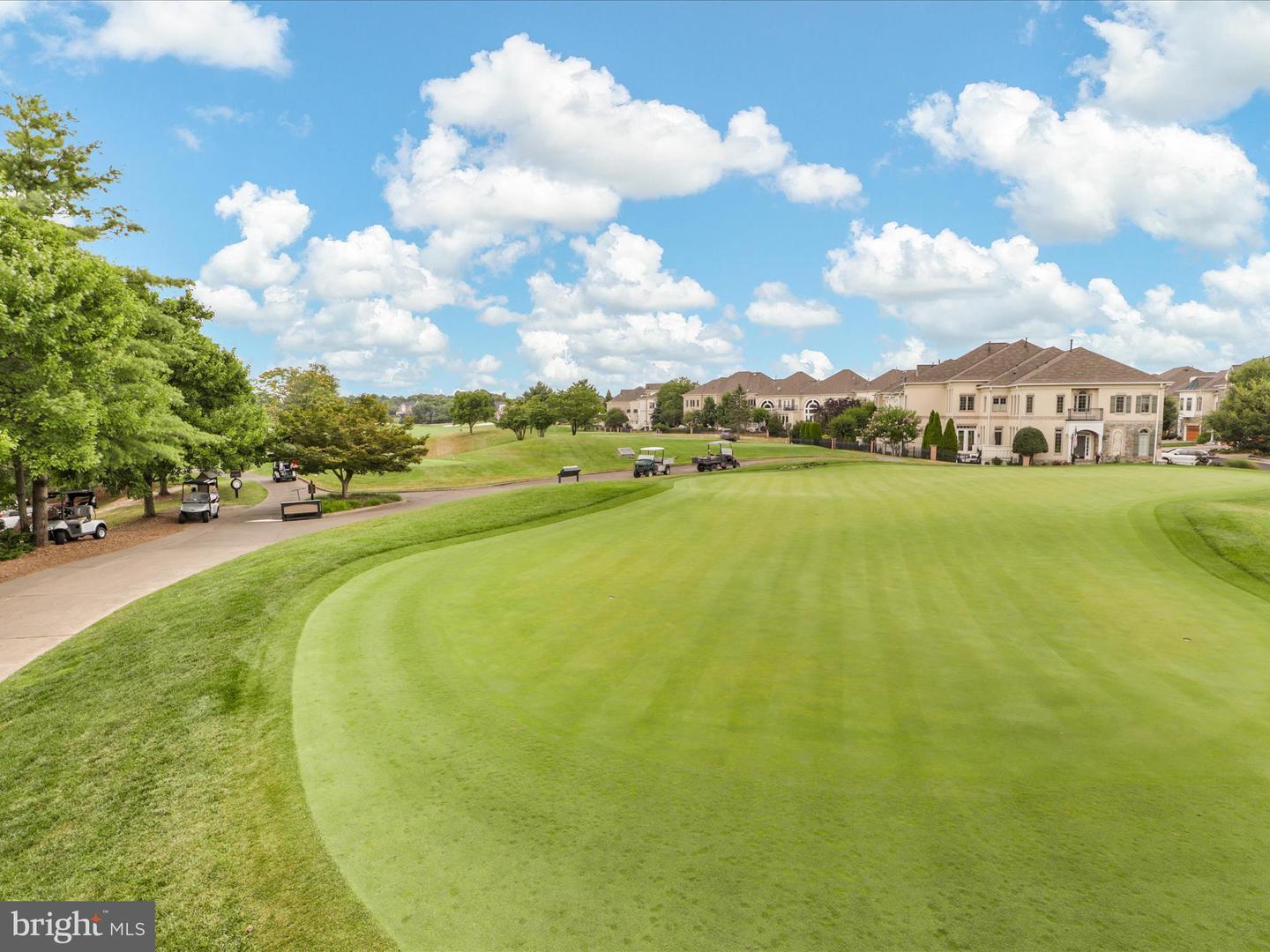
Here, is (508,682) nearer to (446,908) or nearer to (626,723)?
(626,723)

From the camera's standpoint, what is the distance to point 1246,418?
66.9 metres

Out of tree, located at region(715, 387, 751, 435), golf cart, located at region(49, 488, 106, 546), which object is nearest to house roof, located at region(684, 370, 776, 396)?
tree, located at region(715, 387, 751, 435)

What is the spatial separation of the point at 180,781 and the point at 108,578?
15.4m

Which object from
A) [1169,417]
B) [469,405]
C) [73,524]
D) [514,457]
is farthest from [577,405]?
[1169,417]

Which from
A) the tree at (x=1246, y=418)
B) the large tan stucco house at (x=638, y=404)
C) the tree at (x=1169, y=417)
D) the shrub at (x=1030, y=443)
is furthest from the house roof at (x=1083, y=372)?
the large tan stucco house at (x=638, y=404)

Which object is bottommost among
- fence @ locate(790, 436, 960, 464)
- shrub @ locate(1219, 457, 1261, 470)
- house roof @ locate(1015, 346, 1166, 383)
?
shrub @ locate(1219, 457, 1261, 470)

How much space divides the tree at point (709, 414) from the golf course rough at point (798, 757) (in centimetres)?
10336

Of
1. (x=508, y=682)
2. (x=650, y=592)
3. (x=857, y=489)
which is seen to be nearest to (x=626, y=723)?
(x=508, y=682)

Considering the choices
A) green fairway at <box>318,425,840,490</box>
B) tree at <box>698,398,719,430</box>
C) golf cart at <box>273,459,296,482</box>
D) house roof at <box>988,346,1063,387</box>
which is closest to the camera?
green fairway at <box>318,425,840,490</box>

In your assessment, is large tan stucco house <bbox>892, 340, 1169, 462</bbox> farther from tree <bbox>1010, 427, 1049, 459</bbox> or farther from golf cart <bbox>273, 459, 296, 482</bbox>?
golf cart <bbox>273, 459, 296, 482</bbox>

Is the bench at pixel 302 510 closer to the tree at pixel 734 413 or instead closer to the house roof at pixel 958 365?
the house roof at pixel 958 365

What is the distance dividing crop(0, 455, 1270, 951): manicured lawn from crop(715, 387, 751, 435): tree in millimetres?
96406

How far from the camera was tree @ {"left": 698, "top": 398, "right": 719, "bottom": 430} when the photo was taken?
11562 cm

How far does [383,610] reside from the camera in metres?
11.3
